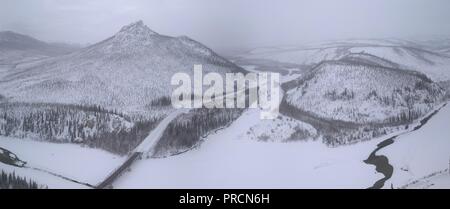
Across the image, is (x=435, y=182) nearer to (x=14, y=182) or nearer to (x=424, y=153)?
(x=424, y=153)

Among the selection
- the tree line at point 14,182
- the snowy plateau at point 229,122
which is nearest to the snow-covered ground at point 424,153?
the snowy plateau at point 229,122

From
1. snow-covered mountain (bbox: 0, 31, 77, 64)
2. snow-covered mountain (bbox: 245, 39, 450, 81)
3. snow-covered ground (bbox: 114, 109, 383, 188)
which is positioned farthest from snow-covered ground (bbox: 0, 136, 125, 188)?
snow-covered mountain (bbox: 245, 39, 450, 81)

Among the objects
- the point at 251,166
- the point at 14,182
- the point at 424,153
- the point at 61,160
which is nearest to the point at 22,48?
the point at 61,160

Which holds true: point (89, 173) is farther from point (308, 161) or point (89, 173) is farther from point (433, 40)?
point (433, 40)
